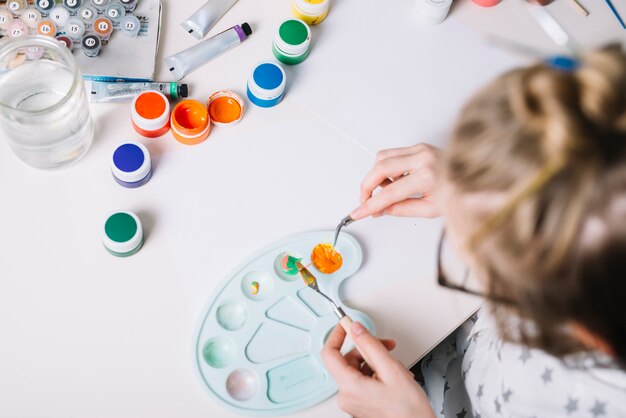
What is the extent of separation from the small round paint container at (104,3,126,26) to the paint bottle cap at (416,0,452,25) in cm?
43

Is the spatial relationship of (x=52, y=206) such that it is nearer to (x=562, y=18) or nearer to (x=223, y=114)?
(x=223, y=114)

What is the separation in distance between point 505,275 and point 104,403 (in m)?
0.45

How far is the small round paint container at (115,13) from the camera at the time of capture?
2.63 ft

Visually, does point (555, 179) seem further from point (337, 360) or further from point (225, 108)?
point (225, 108)

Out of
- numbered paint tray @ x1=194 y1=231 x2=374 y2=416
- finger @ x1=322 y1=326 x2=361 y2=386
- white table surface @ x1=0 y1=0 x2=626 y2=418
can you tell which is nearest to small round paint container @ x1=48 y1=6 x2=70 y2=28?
white table surface @ x1=0 y1=0 x2=626 y2=418

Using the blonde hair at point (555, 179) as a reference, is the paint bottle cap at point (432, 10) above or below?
below

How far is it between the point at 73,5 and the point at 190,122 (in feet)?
0.73

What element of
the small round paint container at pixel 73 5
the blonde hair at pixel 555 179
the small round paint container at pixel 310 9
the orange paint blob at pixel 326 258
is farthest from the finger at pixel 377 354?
the small round paint container at pixel 73 5

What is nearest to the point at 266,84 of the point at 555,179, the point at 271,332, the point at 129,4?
the point at 129,4

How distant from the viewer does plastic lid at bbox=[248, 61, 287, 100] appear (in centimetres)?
79

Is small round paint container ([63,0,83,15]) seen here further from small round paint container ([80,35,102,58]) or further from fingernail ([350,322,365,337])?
fingernail ([350,322,365,337])

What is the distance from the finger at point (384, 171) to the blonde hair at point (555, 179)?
0.27 meters

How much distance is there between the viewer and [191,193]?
76 cm

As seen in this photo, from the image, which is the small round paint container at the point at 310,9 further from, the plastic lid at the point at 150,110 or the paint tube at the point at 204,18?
the plastic lid at the point at 150,110
